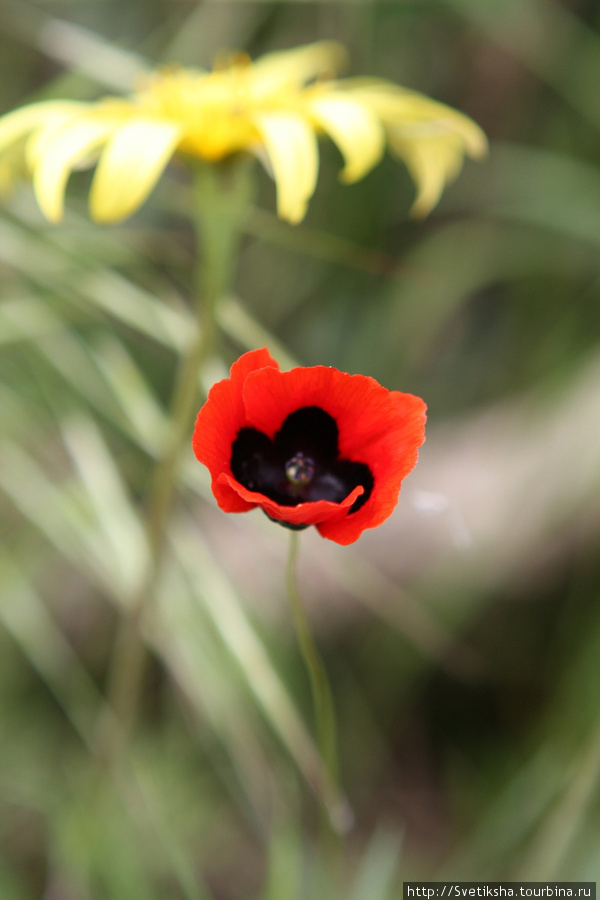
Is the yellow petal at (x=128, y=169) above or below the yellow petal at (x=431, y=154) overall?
below

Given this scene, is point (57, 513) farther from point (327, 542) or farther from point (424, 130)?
point (424, 130)

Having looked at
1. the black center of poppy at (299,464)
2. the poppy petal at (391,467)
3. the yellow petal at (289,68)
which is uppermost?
the yellow petal at (289,68)

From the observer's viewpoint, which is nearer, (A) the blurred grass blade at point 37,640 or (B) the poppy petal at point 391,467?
(B) the poppy petal at point 391,467

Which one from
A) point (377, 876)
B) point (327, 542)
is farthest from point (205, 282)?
point (377, 876)

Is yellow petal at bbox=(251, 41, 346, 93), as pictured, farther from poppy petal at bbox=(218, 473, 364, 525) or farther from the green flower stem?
poppy petal at bbox=(218, 473, 364, 525)

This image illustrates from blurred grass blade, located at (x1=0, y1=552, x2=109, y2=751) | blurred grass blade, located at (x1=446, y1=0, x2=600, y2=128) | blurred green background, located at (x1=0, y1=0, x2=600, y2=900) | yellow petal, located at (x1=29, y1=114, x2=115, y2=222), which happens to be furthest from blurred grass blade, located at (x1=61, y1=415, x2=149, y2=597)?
blurred grass blade, located at (x1=446, y1=0, x2=600, y2=128)

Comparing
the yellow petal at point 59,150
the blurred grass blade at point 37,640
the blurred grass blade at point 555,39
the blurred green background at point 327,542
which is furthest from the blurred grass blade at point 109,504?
the blurred grass blade at point 555,39

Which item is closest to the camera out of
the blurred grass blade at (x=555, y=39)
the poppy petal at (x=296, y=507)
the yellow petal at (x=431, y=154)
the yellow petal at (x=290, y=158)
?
the poppy petal at (x=296, y=507)

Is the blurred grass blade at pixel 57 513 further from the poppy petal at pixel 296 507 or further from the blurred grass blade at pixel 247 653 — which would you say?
the poppy petal at pixel 296 507
